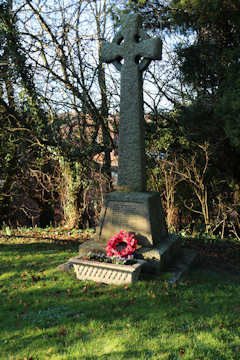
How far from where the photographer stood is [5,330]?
318 cm

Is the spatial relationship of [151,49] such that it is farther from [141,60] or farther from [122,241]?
[122,241]

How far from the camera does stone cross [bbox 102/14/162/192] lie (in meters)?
5.09

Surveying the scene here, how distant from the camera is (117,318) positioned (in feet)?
11.0

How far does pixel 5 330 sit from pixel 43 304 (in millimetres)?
625

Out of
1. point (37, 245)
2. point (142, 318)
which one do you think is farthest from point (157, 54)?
point (37, 245)

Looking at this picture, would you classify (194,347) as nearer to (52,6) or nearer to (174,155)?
(174,155)

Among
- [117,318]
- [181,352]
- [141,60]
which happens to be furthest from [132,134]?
[181,352]

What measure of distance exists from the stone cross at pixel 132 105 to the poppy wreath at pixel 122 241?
2.78ft

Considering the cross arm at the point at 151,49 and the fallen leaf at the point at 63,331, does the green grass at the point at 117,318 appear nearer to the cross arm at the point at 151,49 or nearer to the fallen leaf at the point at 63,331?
the fallen leaf at the point at 63,331

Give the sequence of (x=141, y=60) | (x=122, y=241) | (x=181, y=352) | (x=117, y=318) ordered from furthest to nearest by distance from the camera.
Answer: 1. (x=141, y=60)
2. (x=122, y=241)
3. (x=117, y=318)
4. (x=181, y=352)

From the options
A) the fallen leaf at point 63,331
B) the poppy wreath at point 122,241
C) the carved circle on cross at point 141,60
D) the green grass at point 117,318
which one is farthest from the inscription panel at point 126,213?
the carved circle on cross at point 141,60

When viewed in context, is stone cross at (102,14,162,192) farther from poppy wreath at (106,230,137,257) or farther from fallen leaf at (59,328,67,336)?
fallen leaf at (59,328,67,336)

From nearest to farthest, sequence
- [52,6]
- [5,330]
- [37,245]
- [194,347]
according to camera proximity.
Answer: [194,347], [5,330], [37,245], [52,6]

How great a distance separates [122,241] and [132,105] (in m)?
2.27
